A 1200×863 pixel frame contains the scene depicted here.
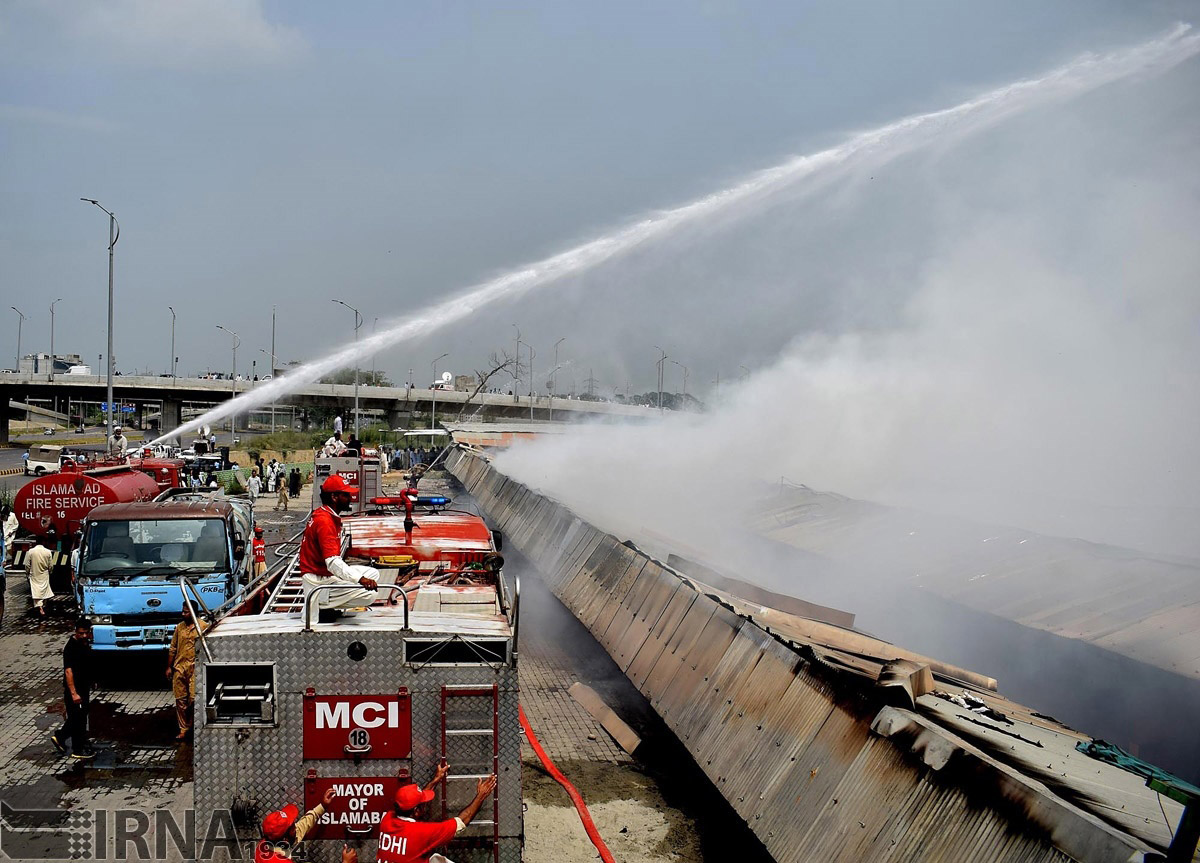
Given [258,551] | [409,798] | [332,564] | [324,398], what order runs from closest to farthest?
1. [409,798]
2. [332,564]
3. [258,551]
4. [324,398]

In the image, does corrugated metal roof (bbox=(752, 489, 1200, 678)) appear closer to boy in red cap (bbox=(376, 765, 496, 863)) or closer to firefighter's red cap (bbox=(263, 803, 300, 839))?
boy in red cap (bbox=(376, 765, 496, 863))

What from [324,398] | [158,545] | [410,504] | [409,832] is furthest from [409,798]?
[324,398]

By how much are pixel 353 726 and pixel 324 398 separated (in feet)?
250

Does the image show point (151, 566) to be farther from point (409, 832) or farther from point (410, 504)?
point (409, 832)

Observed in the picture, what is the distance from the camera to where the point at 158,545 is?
538 inches

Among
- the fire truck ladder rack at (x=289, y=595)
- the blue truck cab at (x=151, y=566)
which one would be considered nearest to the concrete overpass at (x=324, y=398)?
the blue truck cab at (x=151, y=566)

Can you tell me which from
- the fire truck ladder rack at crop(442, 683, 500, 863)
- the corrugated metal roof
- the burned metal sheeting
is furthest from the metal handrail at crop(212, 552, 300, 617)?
the corrugated metal roof

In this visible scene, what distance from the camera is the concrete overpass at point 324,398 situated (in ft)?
248

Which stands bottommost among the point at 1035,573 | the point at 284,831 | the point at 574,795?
the point at 574,795

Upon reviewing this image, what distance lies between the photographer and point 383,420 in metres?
101

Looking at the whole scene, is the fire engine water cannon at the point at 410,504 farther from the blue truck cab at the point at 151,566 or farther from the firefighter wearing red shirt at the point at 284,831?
the firefighter wearing red shirt at the point at 284,831

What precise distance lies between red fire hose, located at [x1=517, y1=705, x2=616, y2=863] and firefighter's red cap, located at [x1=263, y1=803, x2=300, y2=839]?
5.79 feet

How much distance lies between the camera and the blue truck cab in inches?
481

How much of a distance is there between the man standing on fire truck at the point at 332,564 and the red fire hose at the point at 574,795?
1.53m
